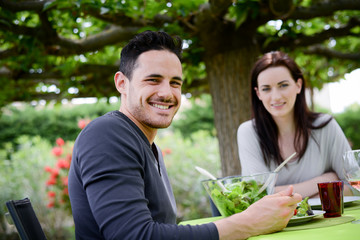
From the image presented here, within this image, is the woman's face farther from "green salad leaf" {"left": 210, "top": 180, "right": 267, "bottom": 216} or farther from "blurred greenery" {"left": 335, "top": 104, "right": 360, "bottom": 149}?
"blurred greenery" {"left": 335, "top": 104, "right": 360, "bottom": 149}

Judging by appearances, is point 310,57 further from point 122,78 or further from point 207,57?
point 122,78

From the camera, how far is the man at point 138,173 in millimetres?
1318

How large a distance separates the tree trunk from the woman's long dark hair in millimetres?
795

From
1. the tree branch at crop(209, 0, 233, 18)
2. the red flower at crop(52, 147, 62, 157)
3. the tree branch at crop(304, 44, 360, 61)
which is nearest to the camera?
the tree branch at crop(209, 0, 233, 18)

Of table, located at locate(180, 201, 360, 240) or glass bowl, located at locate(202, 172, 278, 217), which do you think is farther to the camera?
glass bowl, located at locate(202, 172, 278, 217)

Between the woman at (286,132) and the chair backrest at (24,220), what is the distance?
166 cm

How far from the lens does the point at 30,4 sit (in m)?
3.15

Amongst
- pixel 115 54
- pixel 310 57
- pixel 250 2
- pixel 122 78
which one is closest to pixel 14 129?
pixel 115 54

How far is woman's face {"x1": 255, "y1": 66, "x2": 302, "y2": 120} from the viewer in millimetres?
2949

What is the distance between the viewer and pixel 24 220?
1.46 meters

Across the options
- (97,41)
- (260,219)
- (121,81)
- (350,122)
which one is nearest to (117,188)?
(260,219)

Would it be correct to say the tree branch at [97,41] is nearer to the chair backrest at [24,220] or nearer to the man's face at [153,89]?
the man's face at [153,89]

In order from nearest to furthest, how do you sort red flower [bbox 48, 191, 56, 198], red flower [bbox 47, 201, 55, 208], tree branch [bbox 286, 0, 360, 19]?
tree branch [bbox 286, 0, 360, 19] < red flower [bbox 48, 191, 56, 198] < red flower [bbox 47, 201, 55, 208]

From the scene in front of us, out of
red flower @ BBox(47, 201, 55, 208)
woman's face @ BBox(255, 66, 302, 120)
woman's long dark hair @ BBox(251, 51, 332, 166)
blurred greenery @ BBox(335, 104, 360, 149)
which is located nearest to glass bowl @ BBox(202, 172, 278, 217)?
woman's long dark hair @ BBox(251, 51, 332, 166)
